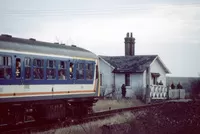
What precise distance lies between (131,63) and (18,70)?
2395 centimetres

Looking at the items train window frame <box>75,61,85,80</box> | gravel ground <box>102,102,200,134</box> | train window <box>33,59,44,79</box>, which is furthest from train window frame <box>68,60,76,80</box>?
gravel ground <box>102,102,200,134</box>

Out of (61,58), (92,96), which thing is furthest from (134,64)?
(61,58)

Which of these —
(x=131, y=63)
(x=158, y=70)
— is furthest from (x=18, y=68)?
(x=158, y=70)

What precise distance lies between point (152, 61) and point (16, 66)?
24312 mm

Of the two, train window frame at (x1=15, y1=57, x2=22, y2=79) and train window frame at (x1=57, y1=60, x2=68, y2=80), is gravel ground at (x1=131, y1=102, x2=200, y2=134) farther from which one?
train window frame at (x1=15, y1=57, x2=22, y2=79)

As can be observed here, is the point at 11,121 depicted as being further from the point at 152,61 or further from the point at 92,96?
the point at 152,61

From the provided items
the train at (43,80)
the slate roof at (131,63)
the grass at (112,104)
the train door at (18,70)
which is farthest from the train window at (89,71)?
the slate roof at (131,63)

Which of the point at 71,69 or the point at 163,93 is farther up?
the point at 71,69

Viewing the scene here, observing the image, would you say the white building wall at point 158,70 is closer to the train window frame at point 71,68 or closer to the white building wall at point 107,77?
the white building wall at point 107,77

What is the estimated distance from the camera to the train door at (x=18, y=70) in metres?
15.0

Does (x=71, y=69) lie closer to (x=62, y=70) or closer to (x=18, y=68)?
(x=62, y=70)

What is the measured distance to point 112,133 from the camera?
48.4ft

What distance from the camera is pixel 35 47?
16.4 metres

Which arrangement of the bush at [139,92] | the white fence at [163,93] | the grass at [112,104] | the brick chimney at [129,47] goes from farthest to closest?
the brick chimney at [129,47]
the white fence at [163,93]
the bush at [139,92]
the grass at [112,104]
